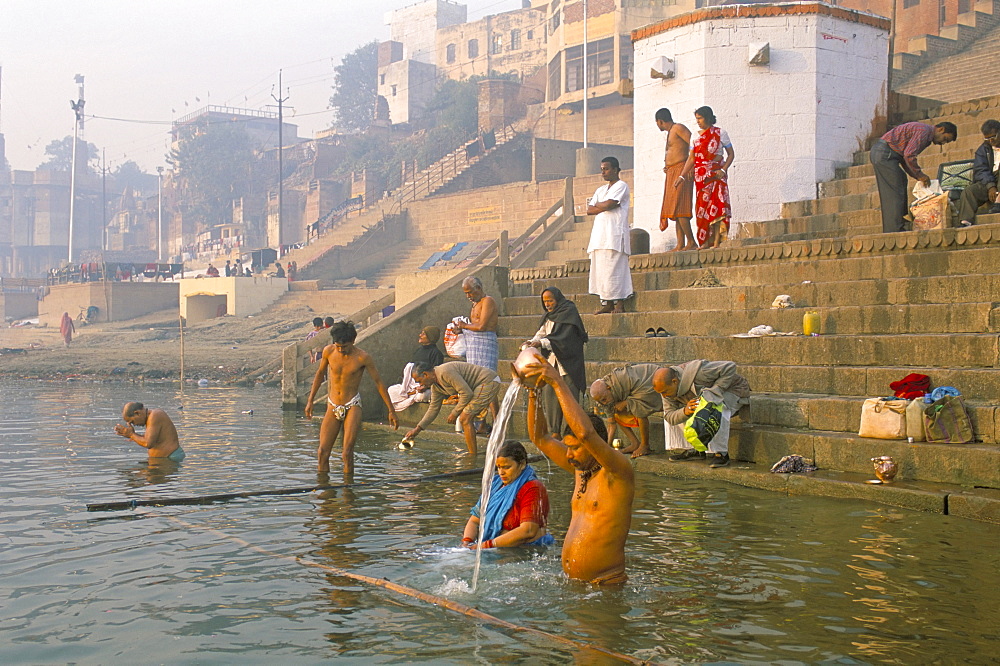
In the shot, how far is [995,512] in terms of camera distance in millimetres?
6109

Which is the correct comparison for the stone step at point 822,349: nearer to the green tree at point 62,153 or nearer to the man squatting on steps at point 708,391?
the man squatting on steps at point 708,391

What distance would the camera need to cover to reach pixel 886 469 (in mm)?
6891

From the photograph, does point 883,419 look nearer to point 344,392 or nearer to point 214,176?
point 344,392

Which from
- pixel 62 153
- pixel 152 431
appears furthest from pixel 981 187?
pixel 62 153

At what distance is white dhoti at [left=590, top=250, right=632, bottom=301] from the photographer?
11.3 metres

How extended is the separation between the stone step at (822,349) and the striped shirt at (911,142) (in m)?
2.34

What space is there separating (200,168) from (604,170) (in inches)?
2534

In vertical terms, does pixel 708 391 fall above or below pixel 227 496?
above

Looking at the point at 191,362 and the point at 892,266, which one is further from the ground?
the point at 892,266

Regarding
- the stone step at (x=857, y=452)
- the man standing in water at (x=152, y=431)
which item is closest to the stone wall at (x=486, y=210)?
the man standing in water at (x=152, y=431)

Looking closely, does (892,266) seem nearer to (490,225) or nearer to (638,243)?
(638,243)

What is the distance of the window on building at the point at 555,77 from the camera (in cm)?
4369

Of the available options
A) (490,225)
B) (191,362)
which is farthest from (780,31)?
(490,225)

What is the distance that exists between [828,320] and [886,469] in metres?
2.62
